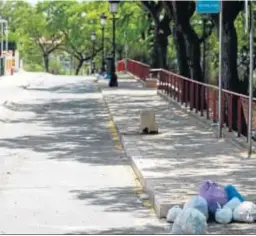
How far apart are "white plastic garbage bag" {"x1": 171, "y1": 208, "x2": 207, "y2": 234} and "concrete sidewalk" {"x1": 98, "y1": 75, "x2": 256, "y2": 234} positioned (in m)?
0.49

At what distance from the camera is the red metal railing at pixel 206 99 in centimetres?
1692

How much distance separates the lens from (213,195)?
10117mm

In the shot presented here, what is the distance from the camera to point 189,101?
24766 mm

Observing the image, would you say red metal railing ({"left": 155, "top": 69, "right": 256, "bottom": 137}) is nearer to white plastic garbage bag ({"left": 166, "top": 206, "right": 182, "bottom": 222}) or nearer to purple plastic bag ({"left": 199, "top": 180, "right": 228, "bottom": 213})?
purple plastic bag ({"left": 199, "top": 180, "right": 228, "bottom": 213})

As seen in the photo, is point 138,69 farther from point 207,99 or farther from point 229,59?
point 229,59

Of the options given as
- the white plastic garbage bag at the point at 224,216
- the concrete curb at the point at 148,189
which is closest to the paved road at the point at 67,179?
the concrete curb at the point at 148,189

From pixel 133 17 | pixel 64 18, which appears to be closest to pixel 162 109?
pixel 133 17

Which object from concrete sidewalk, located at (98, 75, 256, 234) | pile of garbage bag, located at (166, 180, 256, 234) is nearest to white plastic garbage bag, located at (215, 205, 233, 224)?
pile of garbage bag, located at (166, 180, 256, 234)

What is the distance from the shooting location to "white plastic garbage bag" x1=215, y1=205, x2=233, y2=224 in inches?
384

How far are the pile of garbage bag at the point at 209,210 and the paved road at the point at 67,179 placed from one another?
46 cm

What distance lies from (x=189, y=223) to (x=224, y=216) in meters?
1.04

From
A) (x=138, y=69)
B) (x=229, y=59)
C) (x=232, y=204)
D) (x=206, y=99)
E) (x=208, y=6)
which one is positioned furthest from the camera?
(x=138, y=69)

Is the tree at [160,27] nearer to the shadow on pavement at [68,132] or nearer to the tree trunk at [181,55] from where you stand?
the tree trunk at [181,55]

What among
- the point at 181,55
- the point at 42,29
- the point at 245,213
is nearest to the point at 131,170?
the point at 245,213
